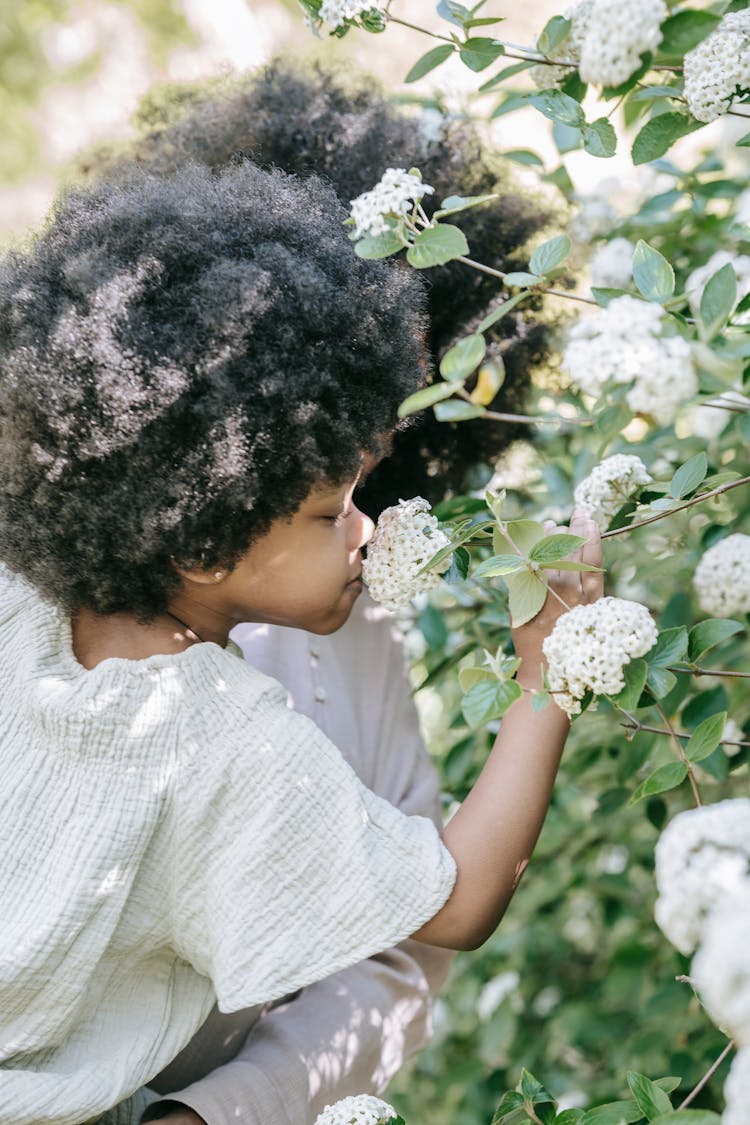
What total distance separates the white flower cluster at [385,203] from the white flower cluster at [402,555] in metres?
0.31

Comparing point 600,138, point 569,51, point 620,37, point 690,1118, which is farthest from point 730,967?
point 569,51

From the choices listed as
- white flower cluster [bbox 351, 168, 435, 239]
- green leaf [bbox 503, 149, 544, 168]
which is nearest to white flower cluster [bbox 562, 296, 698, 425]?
white flower cluster [bbox 351, 168, 435, 239]

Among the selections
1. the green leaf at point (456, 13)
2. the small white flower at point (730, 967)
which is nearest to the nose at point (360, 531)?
the green leaf at point (456, 13)

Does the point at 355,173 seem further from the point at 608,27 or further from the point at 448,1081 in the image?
the point at 448,1081

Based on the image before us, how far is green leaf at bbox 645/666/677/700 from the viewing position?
3.85 feet

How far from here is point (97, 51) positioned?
223 inches

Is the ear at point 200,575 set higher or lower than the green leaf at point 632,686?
higher

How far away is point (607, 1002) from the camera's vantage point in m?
2.65

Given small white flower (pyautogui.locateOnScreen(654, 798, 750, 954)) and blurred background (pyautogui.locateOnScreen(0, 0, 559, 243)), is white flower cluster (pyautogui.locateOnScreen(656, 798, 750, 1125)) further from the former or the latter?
blurred background (pyautogui.locateOnScreen(0, 0, 559, 243))

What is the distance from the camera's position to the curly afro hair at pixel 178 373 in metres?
1.23

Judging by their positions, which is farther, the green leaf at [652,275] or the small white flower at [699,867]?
the green leaf at [652,275]

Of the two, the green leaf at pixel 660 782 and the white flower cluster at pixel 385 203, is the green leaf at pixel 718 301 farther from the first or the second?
the green leaf at pixel 660 782

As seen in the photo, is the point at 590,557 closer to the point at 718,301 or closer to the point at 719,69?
the point at 718,301

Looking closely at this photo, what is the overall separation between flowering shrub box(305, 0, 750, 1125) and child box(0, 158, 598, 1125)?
136mm
